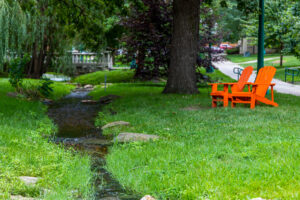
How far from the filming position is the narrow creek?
5.11 metres

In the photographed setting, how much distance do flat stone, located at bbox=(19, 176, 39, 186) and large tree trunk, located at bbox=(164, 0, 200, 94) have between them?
33.8 ft

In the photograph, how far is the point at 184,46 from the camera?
1506 cm

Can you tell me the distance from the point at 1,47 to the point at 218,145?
1427 cm

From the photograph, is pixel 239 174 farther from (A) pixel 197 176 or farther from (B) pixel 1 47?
(B) pixel 1 47

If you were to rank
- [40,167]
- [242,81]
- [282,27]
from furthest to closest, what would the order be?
1. [282,27]
2. [242,81]
3. [40,167]

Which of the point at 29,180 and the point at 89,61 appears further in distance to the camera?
the point at 89,61

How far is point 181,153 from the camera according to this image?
6039 millimetres

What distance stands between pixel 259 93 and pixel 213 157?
6.17 metres

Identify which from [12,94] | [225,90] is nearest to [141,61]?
[12,94]

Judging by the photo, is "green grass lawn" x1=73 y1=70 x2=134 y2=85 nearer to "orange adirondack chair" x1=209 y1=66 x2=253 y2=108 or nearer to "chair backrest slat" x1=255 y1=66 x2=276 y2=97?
"orange adirondack chair" x1=209 y1=66 x2=253 y2=108

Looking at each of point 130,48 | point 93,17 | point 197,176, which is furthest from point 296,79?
point 197,176

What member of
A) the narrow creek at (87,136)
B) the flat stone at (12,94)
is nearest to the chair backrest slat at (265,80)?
the narrow creek at (87,136)

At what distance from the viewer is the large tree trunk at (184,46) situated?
1505cm

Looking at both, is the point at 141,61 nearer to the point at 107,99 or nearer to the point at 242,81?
the point at 107,99
